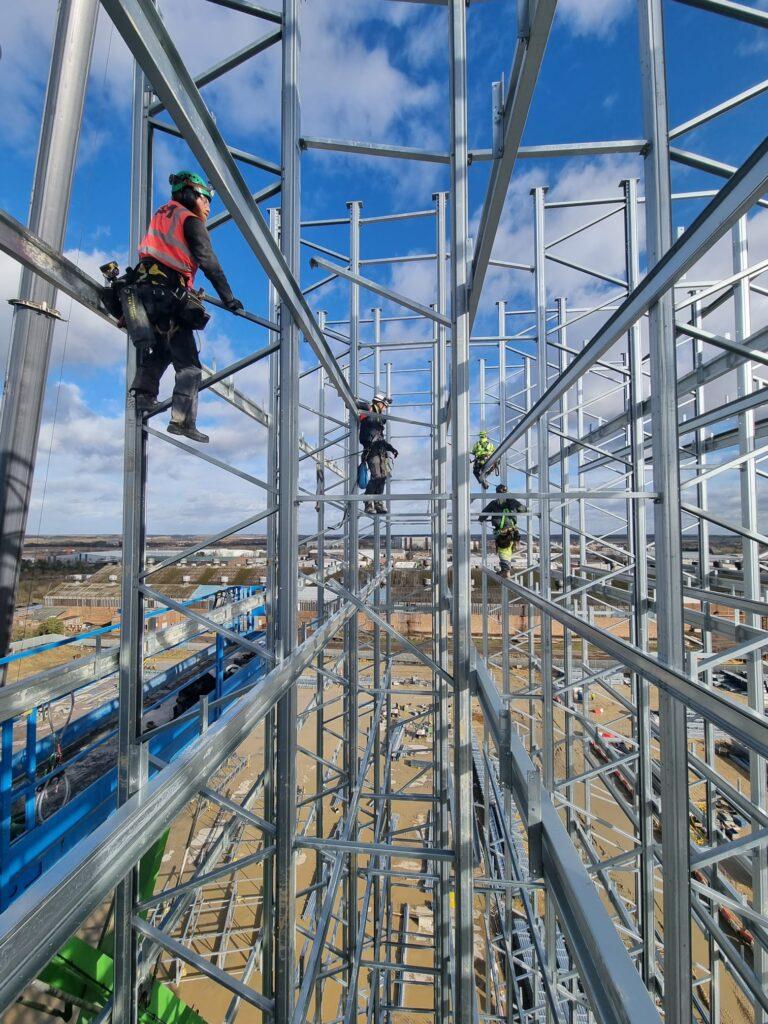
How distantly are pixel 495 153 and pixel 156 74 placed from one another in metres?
1.23

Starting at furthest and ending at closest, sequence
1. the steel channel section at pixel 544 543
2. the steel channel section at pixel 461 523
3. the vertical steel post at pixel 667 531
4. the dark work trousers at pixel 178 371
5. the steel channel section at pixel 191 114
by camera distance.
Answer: the steel channel section at pixel 544 543 → the steel channel section at pixel 461 523 → the dark work trousers at pixel 178 371 → the vertical steel post at pixel 667 531 → the steel channel section at pixel 191 114

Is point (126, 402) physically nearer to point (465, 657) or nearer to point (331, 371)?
point (331, 371)

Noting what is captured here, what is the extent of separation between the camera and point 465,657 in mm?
2691

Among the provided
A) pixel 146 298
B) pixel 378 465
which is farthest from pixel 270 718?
pixel 146 298

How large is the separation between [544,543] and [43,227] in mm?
4636

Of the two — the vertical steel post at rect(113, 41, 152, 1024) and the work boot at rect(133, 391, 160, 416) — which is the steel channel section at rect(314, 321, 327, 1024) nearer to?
the vertical steel post at rect(113, 41, 152, 1024)

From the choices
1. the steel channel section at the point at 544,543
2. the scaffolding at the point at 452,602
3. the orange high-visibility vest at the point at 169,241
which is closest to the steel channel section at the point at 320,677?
the scaffolding at the point at 452,602

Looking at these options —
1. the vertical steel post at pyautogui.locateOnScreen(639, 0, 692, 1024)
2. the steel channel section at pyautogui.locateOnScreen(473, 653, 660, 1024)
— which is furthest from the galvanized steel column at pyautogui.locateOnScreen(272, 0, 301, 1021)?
the vertical steel post at pyautogui.locateOnScreen(639, 0, 692, 1024)

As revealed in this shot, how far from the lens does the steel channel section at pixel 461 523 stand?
8.53 feet

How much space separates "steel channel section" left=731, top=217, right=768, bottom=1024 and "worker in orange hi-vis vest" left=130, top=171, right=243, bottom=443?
324 centimetres

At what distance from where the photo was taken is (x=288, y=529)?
8.28 ft

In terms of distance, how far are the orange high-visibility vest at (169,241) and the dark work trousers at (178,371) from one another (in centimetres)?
29

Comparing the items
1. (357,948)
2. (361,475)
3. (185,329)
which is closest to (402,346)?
(361,475)

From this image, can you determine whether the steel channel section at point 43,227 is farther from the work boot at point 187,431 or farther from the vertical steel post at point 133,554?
the work boot at point 187,431
